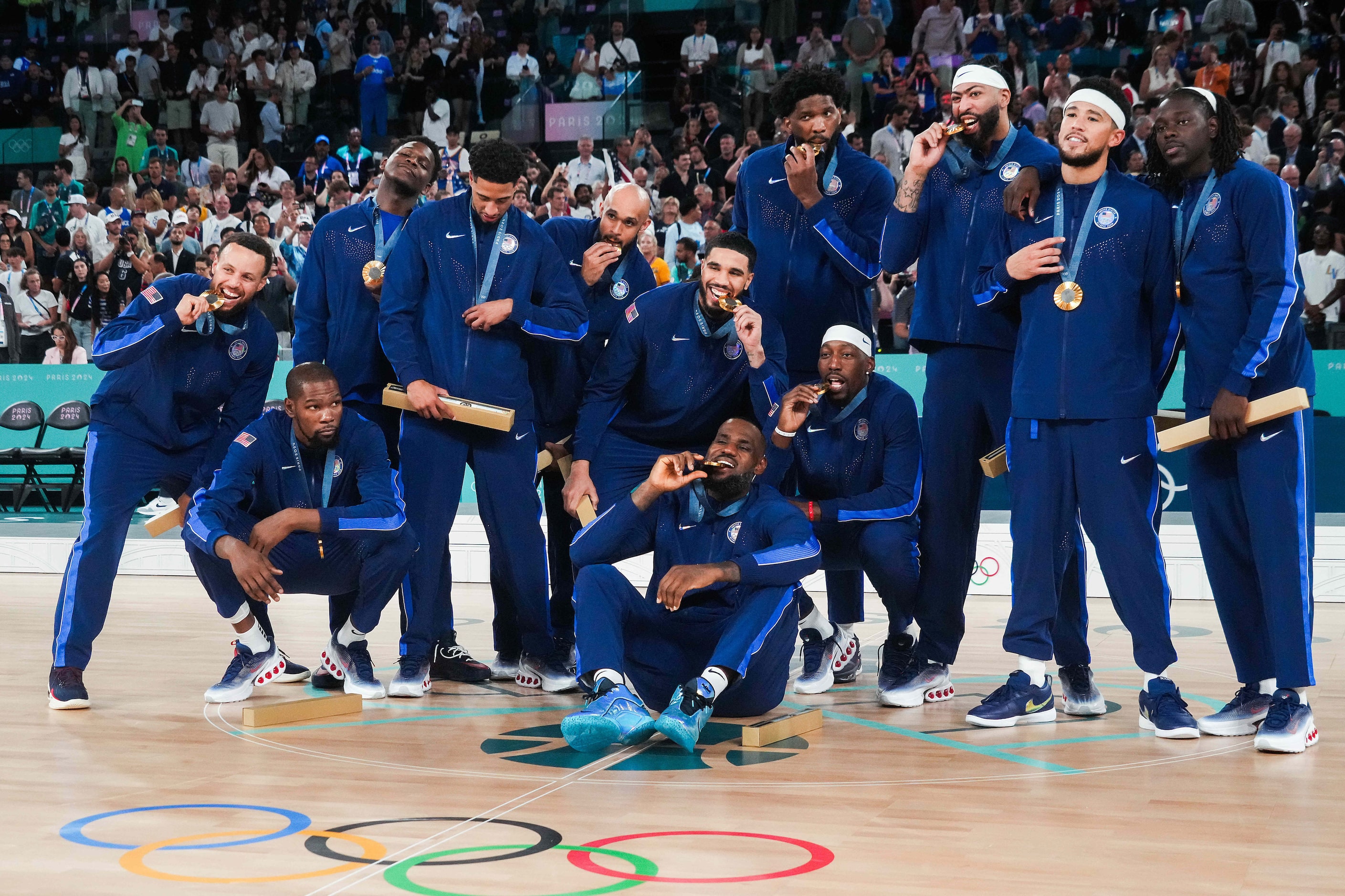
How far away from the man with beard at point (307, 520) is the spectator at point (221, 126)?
1399 cm

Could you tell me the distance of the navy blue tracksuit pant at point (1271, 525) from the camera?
Result: 5.02 metres

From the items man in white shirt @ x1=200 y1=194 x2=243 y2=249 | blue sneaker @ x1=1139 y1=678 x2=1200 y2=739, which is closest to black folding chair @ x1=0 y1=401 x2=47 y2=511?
man in white shirt @ x1=200 y1=194 x2=243 y2=249

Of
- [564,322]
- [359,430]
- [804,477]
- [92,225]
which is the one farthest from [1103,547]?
[92,225]

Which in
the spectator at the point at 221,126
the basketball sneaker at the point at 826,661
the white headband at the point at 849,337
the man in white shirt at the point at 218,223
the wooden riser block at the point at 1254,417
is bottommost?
the basketball sneaker at the point at 826,661

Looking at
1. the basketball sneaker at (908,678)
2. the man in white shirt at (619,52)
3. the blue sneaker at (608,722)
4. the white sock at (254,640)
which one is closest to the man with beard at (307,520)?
the white sock at (254,640)

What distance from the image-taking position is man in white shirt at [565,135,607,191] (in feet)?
52.1

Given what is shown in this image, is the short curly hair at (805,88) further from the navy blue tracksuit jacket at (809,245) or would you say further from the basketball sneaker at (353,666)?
the basketball sneaker at (353,666)

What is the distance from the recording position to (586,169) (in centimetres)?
1595

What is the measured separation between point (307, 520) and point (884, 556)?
2.38m

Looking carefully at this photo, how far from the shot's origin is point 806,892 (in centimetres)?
333

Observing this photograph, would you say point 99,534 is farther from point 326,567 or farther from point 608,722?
point 608,722

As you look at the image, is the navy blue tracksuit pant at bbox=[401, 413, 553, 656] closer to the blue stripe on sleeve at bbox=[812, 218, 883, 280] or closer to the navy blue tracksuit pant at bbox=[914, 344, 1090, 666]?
the blue stripe on sleeve at bbox=[812, 218, 883, 280]

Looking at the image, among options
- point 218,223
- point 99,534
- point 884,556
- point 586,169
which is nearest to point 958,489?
point 884,556

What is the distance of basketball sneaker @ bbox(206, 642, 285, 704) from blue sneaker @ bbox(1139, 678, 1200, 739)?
3.62m
